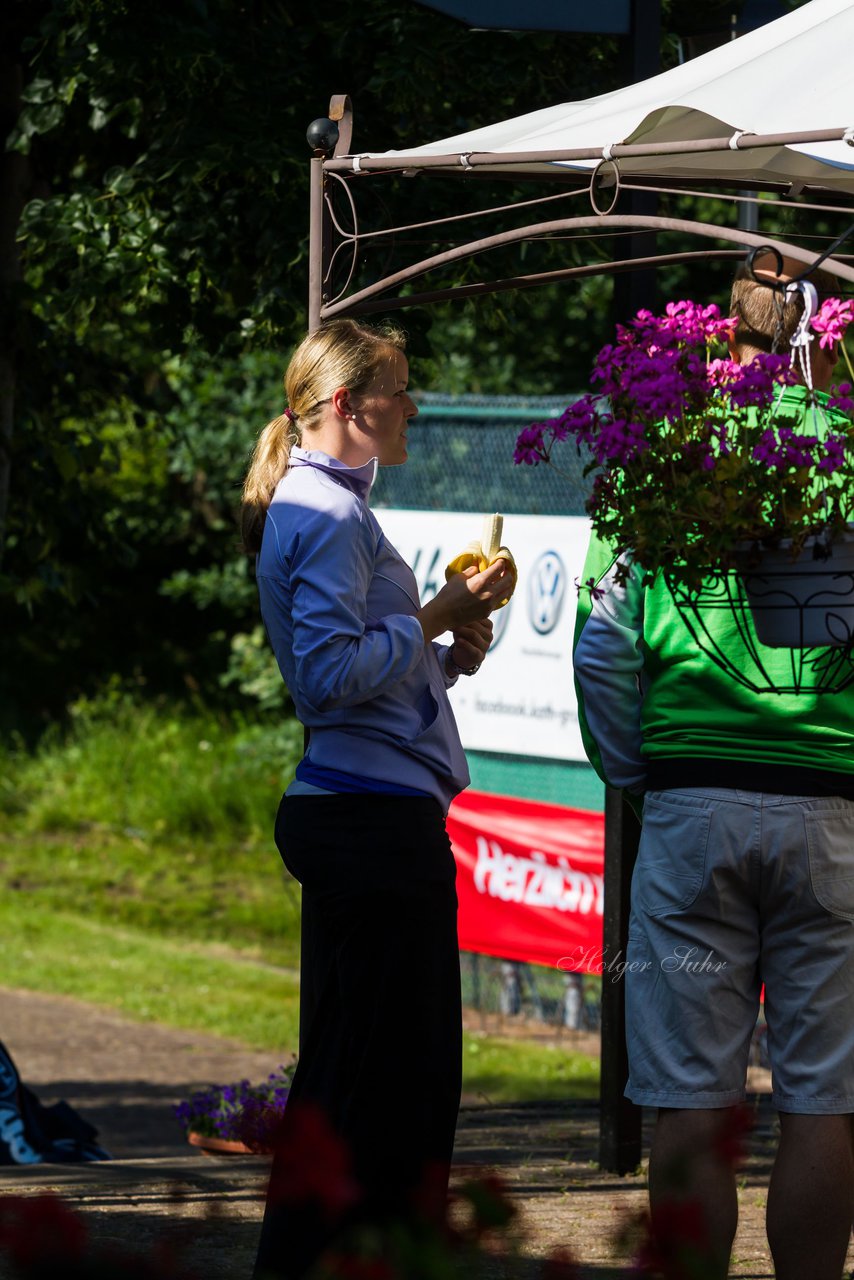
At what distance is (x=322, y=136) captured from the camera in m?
3.68

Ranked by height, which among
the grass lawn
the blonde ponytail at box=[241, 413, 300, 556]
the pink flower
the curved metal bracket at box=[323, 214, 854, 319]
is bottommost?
the grass lawn

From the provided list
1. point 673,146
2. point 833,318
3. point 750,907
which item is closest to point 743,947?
point 750,907

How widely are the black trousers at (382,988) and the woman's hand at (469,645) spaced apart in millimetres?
362

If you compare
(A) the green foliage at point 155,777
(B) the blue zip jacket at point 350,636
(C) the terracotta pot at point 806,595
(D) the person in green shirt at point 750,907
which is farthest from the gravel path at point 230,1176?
(A) the green foliage at point 155,777

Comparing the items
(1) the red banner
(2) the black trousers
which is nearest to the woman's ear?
(2) the black trousers

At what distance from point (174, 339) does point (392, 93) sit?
1.07m

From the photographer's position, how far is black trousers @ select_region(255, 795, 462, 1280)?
293 centimetres

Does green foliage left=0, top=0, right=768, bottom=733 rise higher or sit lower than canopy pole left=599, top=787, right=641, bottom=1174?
higher

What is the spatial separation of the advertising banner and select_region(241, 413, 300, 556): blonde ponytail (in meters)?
4.55

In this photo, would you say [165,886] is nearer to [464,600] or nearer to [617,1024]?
[617,1024]

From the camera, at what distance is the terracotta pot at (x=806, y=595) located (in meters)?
2.53

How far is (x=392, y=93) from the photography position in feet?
16.4

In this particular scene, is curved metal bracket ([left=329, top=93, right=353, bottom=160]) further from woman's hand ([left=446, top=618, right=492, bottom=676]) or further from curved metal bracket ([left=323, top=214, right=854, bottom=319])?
woman's hand ([left=446, top=618, right=492, bottom=676])

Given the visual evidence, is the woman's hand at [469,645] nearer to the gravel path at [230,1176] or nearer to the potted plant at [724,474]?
the potted plant at [724,474]
